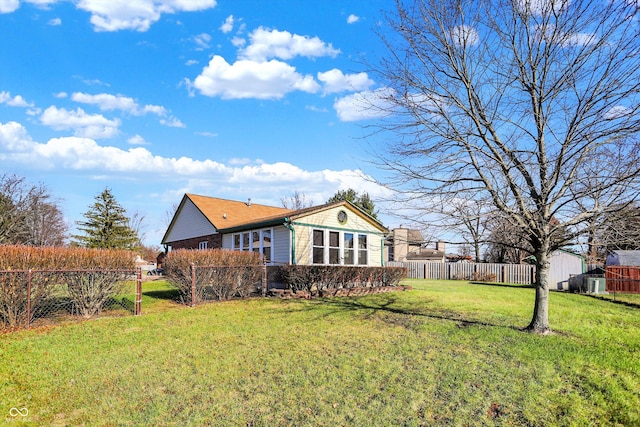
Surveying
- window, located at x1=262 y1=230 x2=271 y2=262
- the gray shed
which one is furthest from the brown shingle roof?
the gray shed

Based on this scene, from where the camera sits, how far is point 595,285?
18406mm

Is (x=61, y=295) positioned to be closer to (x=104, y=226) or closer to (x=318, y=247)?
(x=318, y=247)

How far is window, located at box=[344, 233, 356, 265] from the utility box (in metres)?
11.5

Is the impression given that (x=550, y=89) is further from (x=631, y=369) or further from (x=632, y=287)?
(x=632, y=287)

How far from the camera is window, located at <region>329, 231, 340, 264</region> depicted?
55.7ft

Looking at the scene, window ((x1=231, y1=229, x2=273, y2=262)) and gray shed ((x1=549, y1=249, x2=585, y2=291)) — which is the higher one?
window ((x1=231, y1=229, x2=273, y2=262))

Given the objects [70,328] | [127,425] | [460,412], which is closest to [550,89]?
[460,412]

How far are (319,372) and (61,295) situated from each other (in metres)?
6.99

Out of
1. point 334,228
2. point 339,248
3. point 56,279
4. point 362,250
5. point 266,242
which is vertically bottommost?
point 56,279

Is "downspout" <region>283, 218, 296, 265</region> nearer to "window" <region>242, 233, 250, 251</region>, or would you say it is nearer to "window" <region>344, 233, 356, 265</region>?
"window" <region>344, 233, 356, 265</region>

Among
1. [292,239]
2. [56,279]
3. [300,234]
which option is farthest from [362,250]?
[56,279]

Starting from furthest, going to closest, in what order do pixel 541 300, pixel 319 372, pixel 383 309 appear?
pixel 383 309, pixel 541 300, pixel 319 372

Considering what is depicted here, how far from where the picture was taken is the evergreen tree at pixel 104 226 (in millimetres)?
34500

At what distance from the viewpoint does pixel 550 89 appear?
7.93 metres
